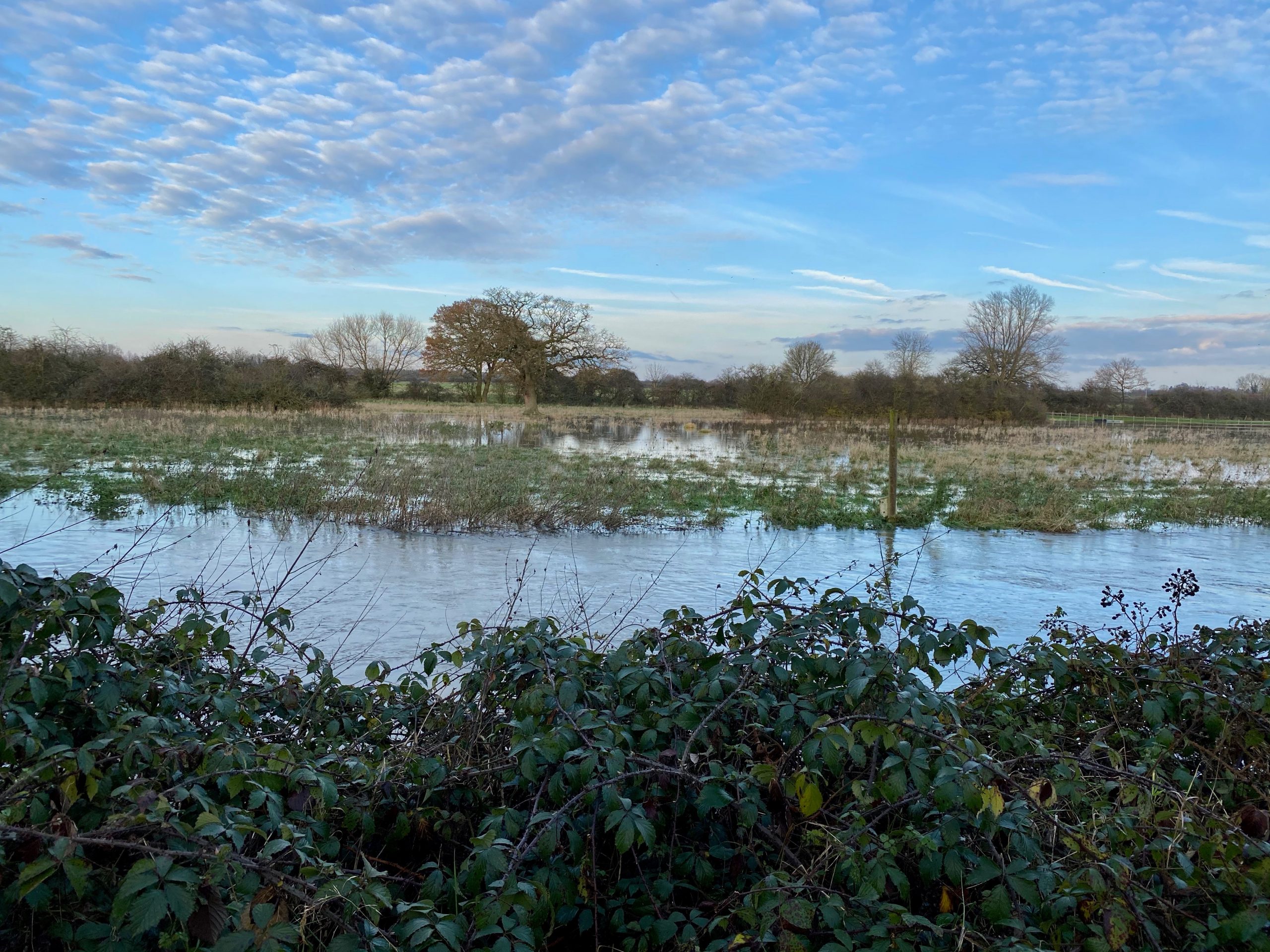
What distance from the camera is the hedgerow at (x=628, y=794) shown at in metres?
2.10

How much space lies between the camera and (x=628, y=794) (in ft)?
9.47

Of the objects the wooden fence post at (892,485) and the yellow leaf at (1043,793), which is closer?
the yellow leaf at (1043,793)

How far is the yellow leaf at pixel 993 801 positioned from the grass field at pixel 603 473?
5.89 meters

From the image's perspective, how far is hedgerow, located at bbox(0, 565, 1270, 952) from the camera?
2104 mm

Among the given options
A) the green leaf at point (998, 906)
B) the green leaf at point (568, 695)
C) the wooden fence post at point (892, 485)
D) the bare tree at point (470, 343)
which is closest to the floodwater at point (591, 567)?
the wooden fence post at point (892, 485)

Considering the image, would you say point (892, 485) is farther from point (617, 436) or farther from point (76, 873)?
point (617, 436)

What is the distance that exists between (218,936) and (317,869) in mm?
255

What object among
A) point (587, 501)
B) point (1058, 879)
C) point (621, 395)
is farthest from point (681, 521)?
point (621, 395)

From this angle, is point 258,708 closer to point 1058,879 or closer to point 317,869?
point 317,869

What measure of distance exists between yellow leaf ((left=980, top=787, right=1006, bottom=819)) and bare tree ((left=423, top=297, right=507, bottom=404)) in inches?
1728

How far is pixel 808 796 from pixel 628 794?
2.40ft

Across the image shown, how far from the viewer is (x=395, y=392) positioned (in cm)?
5631

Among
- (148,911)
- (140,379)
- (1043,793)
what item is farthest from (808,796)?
(140,379)

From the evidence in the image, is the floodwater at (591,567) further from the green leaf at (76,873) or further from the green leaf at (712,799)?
the green leaf at (76,873)
